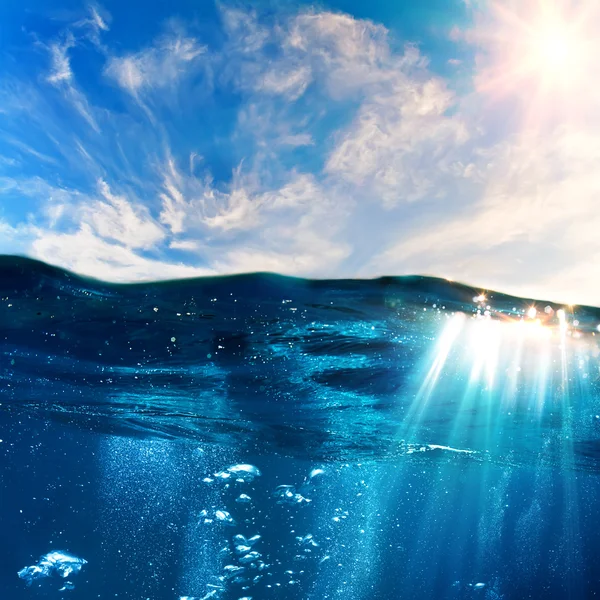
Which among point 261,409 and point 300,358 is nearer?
point 300,358

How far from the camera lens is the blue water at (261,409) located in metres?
11.0

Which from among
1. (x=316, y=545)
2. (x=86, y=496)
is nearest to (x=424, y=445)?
(x=86, y=496)

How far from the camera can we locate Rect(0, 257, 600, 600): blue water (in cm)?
1102

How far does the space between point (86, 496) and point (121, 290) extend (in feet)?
173

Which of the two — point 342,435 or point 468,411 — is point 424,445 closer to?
point 342,435

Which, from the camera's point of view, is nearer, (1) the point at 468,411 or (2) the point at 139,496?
(1) the point at 468,411

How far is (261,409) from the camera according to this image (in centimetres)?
1883

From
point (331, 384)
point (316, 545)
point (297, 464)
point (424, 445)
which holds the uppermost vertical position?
point (331, 384)

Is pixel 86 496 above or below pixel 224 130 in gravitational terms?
below

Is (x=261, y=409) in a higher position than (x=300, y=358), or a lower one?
lower

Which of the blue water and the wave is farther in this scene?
the blue water

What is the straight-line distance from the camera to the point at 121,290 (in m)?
10.3

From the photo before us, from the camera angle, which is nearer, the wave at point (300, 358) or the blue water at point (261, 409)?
the wave at point (300, 358)

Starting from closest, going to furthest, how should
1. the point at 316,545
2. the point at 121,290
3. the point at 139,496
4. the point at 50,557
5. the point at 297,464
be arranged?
the point at 121,290, the point at 297,464, the point at 139,496, the point at 50,557, the point at 316,545
